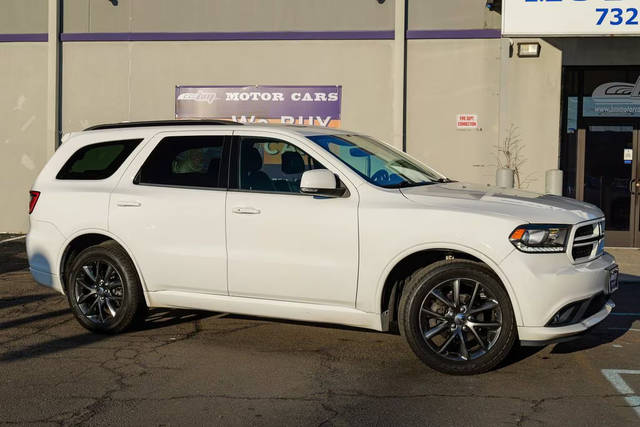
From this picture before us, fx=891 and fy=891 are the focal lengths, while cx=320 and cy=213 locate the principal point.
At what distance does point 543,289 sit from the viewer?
5969mm

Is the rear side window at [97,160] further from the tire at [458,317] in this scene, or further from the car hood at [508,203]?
the tire at [458,317]

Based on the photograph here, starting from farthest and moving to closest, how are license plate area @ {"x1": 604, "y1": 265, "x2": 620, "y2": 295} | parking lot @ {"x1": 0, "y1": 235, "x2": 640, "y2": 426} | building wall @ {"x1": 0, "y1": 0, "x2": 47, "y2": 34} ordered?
1. building wall @ {"x1": 0, "y1": 0, "x2": 47, "y2": 34}
2. license plate area @ {"x1": 604, "y1": 265, "x2": 620, "y2": 295}
3. parking lot @ {"x1": 0, "y1": 235, "x2": 640, "y2": 426}

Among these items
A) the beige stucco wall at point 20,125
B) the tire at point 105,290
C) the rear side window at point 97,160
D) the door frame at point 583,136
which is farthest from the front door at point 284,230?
the beige stucco wall at point 20,125

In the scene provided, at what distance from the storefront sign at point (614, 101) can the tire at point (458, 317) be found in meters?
9.85

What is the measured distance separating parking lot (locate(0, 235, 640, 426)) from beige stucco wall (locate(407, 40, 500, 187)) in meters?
7.28

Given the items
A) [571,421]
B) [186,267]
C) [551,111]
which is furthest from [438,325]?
[551,111]

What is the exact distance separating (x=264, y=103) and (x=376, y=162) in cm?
875

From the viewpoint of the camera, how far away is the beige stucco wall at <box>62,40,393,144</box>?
50.7 ft

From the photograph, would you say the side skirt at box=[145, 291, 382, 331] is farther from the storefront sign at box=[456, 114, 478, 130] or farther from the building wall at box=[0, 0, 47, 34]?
the building wall at box=[0, 0, 47, 34]

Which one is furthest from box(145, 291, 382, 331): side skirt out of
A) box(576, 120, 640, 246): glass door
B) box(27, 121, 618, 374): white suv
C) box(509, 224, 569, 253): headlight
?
box(576, 120, 640, 246): glass door

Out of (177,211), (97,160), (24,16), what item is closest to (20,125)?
(24,16)

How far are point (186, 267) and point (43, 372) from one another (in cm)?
140

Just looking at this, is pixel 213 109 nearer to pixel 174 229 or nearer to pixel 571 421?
pixel 174 229

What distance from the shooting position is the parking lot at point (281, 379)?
532 cm
